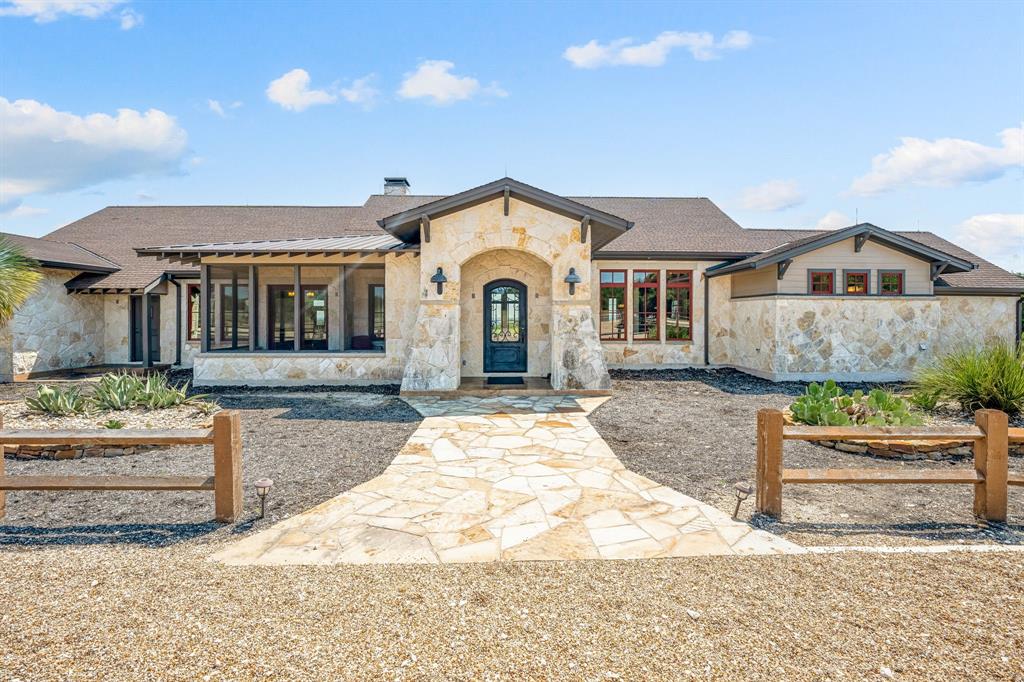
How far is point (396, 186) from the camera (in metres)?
20.8

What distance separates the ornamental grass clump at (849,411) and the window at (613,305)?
6978 millimetres

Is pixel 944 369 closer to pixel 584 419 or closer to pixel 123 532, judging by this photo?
pixel 584 419

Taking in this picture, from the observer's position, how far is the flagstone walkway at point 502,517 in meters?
3.79

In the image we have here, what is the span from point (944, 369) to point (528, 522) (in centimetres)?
891

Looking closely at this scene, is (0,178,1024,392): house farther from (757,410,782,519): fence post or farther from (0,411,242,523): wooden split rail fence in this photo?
(0,411,242,523): wooden split rail fence

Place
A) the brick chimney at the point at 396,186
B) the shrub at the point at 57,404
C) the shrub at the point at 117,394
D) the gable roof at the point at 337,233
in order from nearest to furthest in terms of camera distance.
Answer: the shrub at the point at 57,404 < the shrub at the point at 117,394 < the gable roof at the point at 337,233 < the brick chimney at the point at 396,186

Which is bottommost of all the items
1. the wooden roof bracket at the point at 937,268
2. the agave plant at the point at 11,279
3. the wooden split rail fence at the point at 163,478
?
the wooden split rail fence at the point at 163,478

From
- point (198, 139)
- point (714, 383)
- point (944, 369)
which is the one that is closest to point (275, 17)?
point (198, 139)

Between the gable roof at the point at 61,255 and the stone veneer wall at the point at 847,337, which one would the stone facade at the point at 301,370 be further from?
the stone veneer wall at the point at 847,337

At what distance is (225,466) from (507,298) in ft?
28.3

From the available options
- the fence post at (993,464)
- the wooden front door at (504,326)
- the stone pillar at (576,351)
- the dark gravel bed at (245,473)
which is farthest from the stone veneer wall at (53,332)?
the fence post at (993,464)

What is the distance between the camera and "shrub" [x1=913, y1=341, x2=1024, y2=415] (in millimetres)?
7930

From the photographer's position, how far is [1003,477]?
435 centimetres

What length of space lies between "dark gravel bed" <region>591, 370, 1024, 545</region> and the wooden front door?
2891mm
